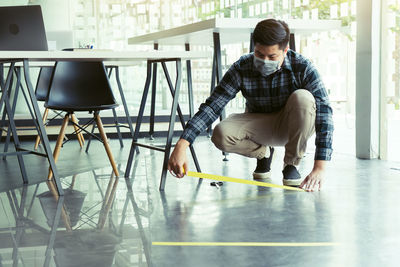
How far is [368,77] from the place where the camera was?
3.59m

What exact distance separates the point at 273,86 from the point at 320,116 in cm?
33

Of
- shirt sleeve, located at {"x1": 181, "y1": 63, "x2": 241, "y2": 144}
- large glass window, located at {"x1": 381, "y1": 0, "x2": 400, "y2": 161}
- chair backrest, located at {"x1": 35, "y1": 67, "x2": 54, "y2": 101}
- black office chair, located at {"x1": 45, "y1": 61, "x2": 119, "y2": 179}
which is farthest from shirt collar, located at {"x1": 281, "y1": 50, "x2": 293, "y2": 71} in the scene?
chair backrest, located at {"x1": 35, "y1": 67, "x2": 54, "y2": 101}

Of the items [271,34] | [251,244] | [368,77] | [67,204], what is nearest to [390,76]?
[368,77]

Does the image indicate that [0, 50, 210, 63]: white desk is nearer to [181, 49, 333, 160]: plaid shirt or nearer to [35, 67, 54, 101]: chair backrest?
[181, 49, 333, 160]: plaid shirt

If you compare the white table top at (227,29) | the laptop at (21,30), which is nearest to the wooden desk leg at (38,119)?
the laptop at (21,30)

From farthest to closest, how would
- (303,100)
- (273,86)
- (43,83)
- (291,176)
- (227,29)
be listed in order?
(43,83), (227,29), (291,176), (273,86), (303,100)

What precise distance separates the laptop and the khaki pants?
1.16 metres

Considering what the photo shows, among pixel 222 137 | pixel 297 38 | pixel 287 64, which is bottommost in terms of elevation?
pixel 222 137

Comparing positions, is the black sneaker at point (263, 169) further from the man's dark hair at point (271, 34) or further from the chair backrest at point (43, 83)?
the chair backrest at point (43, 83)

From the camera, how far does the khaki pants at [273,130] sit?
255 centimetres

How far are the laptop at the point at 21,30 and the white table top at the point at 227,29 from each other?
3.35ft

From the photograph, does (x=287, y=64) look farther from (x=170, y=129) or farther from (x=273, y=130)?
(x=170, y=129)

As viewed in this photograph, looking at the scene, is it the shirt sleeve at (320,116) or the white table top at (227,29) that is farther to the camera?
the white table top at (227,29)

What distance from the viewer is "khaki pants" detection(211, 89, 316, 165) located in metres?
2.55
